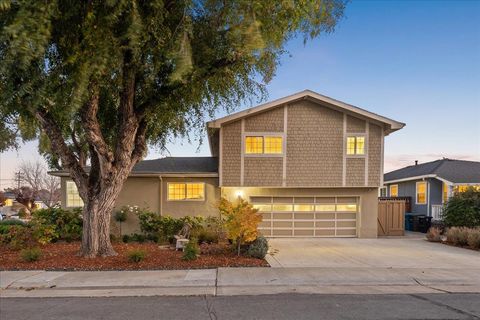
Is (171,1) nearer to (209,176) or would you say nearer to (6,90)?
(6,90)

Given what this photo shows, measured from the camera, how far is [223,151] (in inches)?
591

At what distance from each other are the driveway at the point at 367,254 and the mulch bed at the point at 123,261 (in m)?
1.24

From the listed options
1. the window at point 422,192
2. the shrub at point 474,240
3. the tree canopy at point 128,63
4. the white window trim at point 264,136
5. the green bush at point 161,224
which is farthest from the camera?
the window at point 422,192

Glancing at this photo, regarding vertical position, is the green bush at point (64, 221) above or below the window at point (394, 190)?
below

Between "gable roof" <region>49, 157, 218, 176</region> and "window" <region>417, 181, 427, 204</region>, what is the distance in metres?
13.0

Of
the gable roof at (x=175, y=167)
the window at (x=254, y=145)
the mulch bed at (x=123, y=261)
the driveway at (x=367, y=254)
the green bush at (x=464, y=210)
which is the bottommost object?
the driveway at (x=367, y=254)

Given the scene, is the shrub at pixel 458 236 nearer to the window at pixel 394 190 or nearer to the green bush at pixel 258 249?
the green bush at pixel 258 249

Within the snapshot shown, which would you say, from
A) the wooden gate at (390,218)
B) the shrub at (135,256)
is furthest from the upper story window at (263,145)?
the shrub at (135,256)

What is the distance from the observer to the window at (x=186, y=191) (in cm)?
1536

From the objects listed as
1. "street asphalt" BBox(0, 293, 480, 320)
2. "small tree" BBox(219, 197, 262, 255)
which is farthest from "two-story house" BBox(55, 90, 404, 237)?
"street asphalt" BBox(0, 293, 480, 320)

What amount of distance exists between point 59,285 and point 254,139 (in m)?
9.90

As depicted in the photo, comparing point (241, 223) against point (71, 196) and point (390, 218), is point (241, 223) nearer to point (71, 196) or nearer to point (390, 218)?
point (71, 196)

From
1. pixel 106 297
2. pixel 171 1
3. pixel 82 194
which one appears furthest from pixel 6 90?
pixel 106 297

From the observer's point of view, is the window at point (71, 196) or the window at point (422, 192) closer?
the window at point (71, 196)
